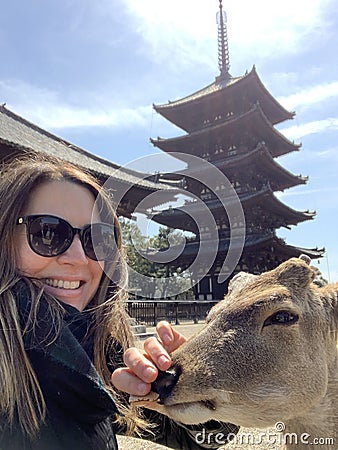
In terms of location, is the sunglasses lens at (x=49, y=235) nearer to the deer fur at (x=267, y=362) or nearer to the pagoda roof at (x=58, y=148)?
the deer fur at (x=267, y=362)

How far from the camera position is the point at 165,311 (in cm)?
1750

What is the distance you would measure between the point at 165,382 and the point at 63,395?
1.24 ft

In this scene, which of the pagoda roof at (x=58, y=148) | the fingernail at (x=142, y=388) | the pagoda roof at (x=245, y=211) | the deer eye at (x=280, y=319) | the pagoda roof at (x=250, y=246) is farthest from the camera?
the pagoda roof at (x=245, y=211)

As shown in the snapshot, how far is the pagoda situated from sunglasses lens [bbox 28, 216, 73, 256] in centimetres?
2034

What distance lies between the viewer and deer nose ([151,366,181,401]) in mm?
1394

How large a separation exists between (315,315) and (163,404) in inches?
29.0

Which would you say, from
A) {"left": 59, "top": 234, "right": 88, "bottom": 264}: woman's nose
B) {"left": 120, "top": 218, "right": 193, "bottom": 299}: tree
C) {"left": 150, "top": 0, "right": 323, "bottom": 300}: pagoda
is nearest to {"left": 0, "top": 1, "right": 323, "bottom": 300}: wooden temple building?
{"left": 150, "top": 0, "right": 323, "bottom": 300}: pagoda

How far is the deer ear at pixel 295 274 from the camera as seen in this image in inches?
67.4

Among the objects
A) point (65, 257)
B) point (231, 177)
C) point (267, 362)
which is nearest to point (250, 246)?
point (231, 177)

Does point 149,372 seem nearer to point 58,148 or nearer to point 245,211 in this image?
point 58,148

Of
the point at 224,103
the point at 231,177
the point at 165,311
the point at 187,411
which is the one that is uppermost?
the point at 224,103

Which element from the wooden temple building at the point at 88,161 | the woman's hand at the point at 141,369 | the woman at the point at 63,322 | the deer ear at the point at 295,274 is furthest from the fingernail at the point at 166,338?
the wooden temple building at the point at 88,161

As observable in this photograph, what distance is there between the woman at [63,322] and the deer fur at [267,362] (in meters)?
0.14

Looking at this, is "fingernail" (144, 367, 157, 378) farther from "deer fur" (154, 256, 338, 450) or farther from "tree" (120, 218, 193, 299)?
"tree" (120, 218, 193, 299)
